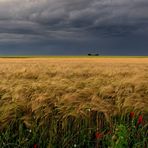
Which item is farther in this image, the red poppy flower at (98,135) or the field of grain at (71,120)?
the field of grain at (71,120)

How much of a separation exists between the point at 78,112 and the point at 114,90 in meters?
1.09

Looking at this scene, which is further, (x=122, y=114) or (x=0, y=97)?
(x=0, y=97)

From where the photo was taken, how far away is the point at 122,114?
175 inches

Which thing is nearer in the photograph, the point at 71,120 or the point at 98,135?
the point at 98,135

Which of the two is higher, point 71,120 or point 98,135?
point 71,120

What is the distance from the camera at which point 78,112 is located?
4.30m

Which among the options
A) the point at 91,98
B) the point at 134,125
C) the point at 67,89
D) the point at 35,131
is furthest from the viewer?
the point at 67,89

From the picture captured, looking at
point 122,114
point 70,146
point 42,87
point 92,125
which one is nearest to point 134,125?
point 122,114

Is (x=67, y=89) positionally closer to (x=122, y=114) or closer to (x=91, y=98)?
(x=91, y=98)

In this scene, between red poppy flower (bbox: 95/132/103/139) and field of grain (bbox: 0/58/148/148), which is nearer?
red poppy flower (bbox: 95/132/103/139)

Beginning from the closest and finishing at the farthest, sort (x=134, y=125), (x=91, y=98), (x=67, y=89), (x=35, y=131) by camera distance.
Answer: (x=35, y=131) → (x=134, y=125) → (x=91, y=98) → (x=67, y=89)

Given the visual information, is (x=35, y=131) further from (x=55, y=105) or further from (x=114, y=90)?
(x=114, y=90)

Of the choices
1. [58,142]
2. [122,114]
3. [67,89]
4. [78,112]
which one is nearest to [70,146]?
[58,142]

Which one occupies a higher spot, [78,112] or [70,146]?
[78,112]
